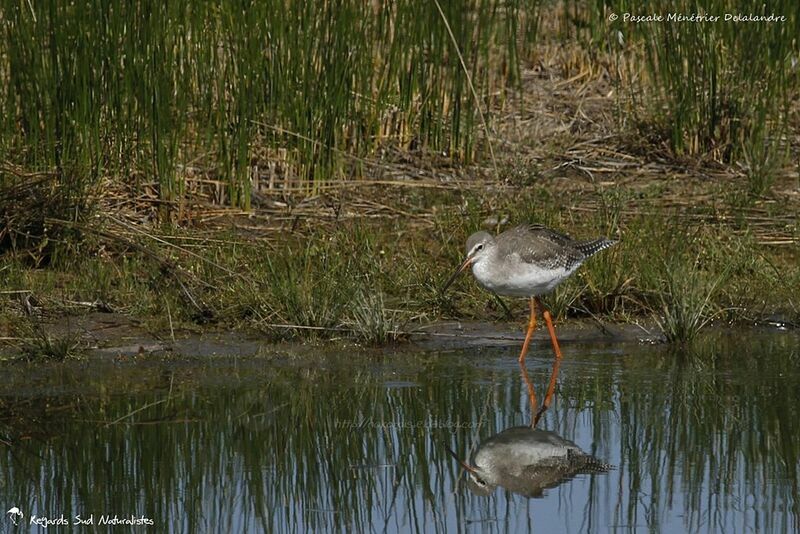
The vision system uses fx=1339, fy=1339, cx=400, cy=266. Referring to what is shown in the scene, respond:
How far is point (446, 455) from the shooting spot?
224 inches

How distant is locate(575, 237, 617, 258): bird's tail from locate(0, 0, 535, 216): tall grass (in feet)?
8.00

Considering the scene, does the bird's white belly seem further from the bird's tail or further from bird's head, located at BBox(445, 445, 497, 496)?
bird's head, located at BBox(445, 445, 497, 496)

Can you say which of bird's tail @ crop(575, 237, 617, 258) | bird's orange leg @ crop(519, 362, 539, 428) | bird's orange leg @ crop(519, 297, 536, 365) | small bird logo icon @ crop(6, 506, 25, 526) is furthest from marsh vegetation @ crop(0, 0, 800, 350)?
small bird logo icon @ crop(6, 506, 25, 526)

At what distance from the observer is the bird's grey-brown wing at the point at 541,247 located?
24.0 ft

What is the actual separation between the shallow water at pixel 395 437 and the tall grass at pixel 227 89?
2151 millimetres

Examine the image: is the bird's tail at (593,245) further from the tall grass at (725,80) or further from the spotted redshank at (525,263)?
the tall grass at (725,80)

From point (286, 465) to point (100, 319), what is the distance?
2490mm

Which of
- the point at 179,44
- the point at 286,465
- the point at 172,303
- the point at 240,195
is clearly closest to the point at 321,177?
the point at 240,195

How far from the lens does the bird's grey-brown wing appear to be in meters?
7.32

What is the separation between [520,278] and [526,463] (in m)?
1.83

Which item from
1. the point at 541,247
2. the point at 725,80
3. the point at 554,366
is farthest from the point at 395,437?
the point at 725,80

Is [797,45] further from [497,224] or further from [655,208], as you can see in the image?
[497,224]

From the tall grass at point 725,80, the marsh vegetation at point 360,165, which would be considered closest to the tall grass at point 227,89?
the marsh vegetation at point 360,165

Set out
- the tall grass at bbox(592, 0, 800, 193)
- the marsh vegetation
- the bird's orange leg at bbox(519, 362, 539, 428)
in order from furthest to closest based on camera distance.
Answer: the tall grass at bbox(592, 0, 800, 193) → the marsh vegetation → the bird's orange leg at bbox(519, 362, 539, 428)
